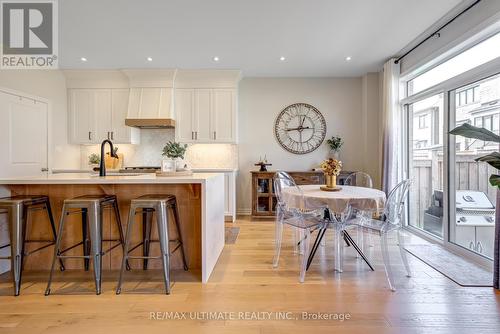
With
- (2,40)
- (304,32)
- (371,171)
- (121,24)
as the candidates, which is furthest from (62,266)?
(371,171)

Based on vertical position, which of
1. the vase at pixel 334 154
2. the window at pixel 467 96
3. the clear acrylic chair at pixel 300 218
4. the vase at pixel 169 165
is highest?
the window at pixel 467 96

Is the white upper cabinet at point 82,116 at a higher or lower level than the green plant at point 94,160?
higher

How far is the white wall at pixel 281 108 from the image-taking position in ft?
17.8

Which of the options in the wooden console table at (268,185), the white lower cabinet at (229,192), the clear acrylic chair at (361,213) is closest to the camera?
the clear acrylic chair at (361,213)

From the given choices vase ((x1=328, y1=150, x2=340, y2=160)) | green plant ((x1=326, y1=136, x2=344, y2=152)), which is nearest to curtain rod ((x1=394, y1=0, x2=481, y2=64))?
green plant ((x1=326, y1=136, x2=344, y2=152))

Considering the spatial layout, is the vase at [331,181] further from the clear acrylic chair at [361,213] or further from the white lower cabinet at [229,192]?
the white lower cabinet at [229,192]

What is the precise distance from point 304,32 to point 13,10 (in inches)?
129

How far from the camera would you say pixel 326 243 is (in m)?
3.60

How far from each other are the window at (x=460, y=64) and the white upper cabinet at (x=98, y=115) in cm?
483

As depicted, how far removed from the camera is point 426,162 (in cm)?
399

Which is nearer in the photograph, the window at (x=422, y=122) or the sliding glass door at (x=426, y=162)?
the sliding glass door at (x=426, y=162)

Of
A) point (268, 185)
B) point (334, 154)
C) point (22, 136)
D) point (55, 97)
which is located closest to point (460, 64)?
point (334, 154)

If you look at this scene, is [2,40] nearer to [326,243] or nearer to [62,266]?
[62,266]

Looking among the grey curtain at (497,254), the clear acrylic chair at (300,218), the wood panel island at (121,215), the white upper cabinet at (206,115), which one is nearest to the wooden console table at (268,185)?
the white upper cabinet at (206,115)
